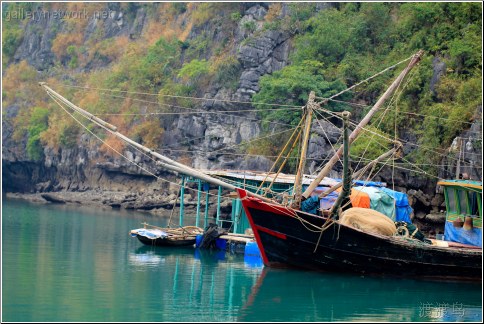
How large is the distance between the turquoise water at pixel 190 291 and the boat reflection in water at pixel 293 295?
3cm

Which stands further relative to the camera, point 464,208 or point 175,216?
point 175,216

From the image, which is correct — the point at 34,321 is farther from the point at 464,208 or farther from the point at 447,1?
the point at 447,1

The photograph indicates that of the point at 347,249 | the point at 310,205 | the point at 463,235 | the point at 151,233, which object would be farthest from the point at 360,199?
the point at 151,233

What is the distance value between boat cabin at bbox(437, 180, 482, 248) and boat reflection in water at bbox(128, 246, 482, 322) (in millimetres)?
1526

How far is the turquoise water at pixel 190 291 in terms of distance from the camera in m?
18.1

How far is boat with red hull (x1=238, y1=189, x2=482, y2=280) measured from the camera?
930 inches

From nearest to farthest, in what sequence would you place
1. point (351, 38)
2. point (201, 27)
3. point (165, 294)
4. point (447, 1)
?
point (165, 294) → point (447, 1) → point (351, 38) → point (201, 27)

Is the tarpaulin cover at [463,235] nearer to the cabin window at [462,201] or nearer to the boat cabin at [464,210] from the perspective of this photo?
the boat cabin at [464,210]

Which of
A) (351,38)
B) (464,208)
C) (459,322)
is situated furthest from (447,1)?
(459,322)

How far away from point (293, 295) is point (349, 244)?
3.60m

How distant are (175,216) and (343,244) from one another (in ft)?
92.8

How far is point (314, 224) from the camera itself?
77.1 feet

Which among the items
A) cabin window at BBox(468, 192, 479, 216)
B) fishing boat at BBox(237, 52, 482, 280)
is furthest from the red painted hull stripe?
cabin window at BBox(468, 192, 479, 216)

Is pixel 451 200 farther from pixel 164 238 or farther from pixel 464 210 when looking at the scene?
pixel 164 238
